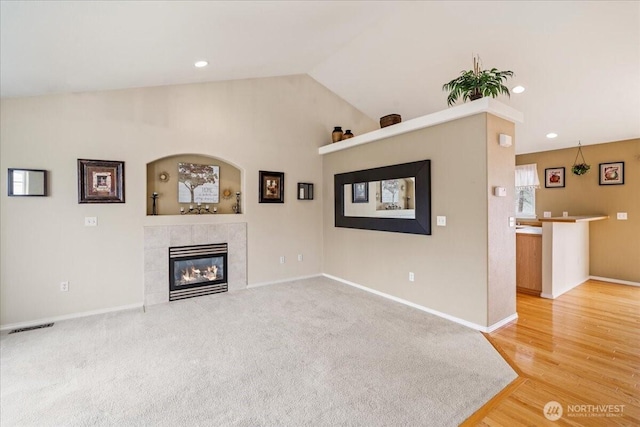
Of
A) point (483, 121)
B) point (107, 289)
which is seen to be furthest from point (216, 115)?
point (483, 121)

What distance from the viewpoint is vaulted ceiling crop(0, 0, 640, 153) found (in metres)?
2.41

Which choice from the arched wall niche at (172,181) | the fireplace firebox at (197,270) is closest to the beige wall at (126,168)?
the arched wall niche at (172,181)

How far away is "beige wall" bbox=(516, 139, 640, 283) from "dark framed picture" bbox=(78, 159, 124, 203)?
24.9 feet

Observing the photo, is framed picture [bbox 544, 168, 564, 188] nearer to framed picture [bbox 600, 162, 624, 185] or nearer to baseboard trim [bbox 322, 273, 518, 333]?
framed picture [bbox 600, 162, 624, 185]

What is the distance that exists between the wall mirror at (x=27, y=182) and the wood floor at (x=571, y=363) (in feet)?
15.6

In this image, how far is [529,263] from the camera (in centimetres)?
445

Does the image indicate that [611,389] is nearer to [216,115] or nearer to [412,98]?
[412,98]

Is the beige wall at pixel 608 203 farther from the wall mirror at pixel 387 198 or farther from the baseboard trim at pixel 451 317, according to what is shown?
the wall mirror at pixel 387 198

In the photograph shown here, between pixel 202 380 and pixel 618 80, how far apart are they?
5.69 meters

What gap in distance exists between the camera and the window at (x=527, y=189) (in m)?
6.19

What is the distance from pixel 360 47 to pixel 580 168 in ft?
15.1

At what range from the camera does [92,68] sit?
3086mm

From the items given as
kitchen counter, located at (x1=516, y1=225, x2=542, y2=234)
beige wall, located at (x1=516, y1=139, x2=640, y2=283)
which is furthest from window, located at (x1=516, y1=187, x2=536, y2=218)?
kitchen counter, located at (x1=516, y1=225, x2=542, y2=234)

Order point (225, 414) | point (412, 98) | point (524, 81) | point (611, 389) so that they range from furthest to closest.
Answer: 1. point (412, 98)
2. point (524, 81)
3. point (611, 389)
4. point (225, 414)
